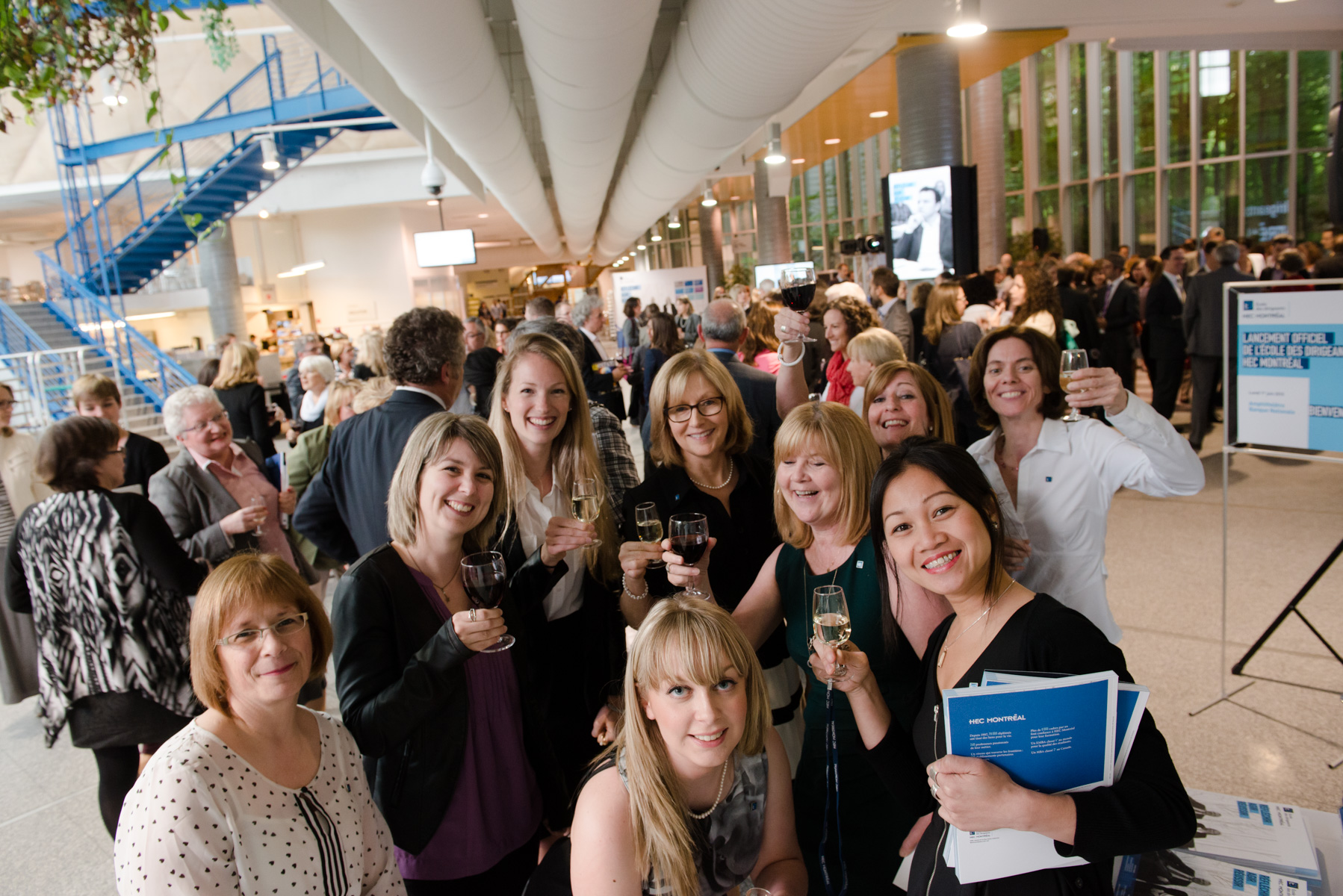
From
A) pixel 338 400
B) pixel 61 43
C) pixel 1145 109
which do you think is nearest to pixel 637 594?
pixel 61 43

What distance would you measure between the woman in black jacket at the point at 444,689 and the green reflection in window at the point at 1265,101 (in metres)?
16.8

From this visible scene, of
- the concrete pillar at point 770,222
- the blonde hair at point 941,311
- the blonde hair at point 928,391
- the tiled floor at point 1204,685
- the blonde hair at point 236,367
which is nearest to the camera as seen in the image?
the blonde hair at point 928,391

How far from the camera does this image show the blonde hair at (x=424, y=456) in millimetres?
1911

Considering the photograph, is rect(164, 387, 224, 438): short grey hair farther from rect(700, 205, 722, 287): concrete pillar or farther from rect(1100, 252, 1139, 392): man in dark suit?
rect(700, 205, 722, 287): concrete pillar

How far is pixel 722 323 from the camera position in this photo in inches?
191

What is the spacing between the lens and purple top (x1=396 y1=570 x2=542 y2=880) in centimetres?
188

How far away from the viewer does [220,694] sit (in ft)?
5.32

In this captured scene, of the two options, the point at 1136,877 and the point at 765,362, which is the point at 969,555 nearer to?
the point at 1136,877

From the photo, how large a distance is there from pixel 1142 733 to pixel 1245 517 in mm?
5130

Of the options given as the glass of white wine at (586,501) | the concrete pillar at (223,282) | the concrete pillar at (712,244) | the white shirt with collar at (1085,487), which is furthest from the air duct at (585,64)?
the concrete pillar at (712,244)

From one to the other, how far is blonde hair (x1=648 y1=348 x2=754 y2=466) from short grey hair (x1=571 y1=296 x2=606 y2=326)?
15.6ft

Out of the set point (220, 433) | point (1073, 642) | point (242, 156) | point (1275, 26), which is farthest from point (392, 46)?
point (242, 156)

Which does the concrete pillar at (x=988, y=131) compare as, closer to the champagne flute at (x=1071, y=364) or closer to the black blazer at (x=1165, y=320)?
the black blazer at (x=1165, y=320)

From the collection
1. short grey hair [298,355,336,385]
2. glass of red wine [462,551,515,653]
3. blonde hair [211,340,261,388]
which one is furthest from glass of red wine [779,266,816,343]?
blonde hair [211,340,261,388]
